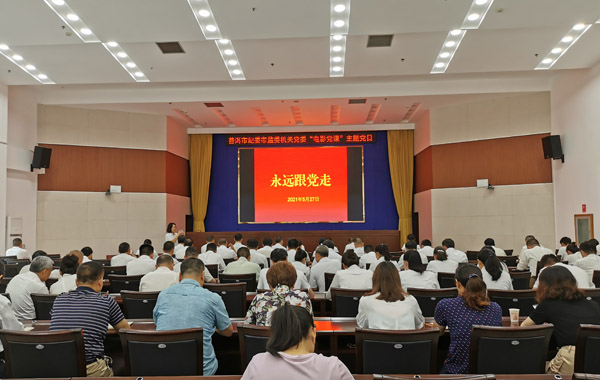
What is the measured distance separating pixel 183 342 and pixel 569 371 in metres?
2.25

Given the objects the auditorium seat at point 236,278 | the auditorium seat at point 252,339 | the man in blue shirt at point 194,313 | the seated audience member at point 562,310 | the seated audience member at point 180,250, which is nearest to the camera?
the auditorium seat at point 252,339

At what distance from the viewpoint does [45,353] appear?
2605 mm

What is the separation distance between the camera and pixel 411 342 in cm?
258

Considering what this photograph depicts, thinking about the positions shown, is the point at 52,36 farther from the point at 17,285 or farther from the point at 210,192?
the point at 210,192

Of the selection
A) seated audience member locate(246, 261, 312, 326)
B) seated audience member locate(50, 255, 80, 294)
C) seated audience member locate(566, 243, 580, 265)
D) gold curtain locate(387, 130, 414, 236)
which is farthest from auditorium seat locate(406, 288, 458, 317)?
gold curtain locate(387, 130, 414, 236)

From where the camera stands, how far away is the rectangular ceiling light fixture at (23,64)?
8734 millimetres

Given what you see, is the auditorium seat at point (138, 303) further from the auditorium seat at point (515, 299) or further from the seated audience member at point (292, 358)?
the auditorium seat at point (515, 299)

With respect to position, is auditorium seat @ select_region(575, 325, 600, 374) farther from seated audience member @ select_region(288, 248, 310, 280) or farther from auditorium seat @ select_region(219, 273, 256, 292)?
auditorium seat @ select_region(219, 273, 256, 292)

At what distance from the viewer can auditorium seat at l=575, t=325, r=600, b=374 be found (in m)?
2.58

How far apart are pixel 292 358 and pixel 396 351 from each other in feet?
3.34

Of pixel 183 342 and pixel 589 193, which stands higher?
pixel 589 193

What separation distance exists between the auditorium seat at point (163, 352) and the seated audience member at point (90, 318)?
395mm

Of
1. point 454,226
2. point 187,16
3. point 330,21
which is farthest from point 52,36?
point 454,226

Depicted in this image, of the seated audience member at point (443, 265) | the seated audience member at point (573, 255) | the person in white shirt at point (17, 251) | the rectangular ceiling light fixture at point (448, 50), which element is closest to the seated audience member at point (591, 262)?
the seated audience member at point (573, 255)
